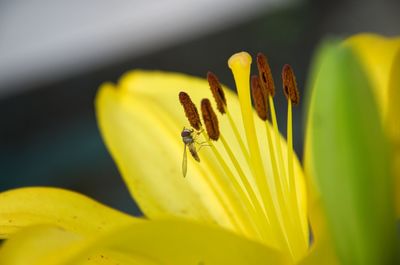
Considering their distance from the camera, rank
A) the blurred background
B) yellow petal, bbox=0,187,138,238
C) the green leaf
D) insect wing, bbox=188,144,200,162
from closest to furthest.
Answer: the green leaf < yellow petal, bbox=0,187,138,238 < insect wing, bbox=188,144,200,162 < the blurred background

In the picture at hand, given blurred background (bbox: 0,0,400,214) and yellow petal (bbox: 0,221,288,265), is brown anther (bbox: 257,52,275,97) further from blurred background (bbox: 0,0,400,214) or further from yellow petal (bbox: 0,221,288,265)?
blurred background (bbox: 0,0,400,214)

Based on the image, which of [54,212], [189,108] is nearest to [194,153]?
[189,108]

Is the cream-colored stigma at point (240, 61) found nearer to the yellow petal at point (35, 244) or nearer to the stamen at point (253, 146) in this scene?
the stamen at point (253, 146)

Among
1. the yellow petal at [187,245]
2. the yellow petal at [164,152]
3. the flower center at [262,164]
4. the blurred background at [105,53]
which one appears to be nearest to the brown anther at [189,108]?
the flower center at [262,164]

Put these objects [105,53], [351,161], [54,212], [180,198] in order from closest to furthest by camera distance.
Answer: [351,161] → [54,212] → [180,198] → [105,53]

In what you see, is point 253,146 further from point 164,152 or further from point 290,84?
point 164,152

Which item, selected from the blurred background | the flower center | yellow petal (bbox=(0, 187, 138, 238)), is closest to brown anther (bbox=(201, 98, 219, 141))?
the flower center
